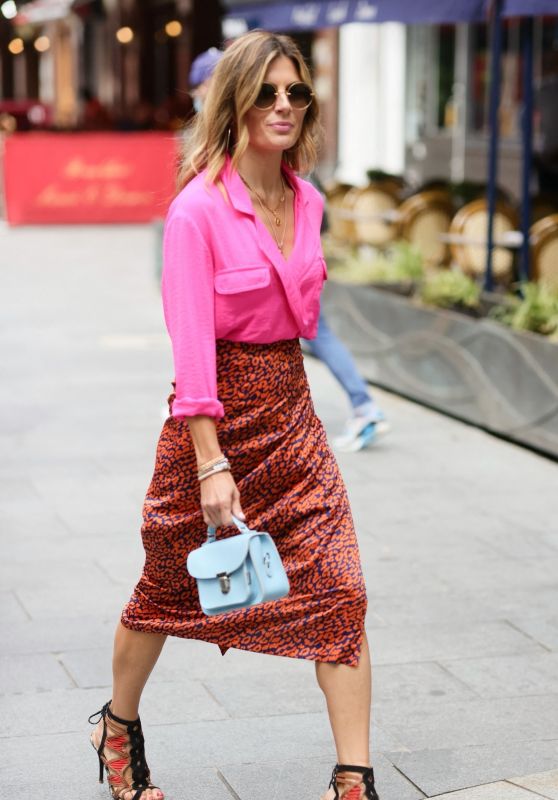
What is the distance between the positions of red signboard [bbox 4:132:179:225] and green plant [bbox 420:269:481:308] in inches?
428

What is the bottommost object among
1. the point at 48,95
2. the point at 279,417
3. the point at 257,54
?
the point at 48,95

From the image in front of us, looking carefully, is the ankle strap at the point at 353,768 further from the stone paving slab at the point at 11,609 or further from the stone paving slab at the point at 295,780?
the stone paving slab at the point at 11,609

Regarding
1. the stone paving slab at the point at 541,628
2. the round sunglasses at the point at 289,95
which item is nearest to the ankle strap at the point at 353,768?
the round sunglasses at the point at 289,95

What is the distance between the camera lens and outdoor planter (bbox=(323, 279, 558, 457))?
7355mm

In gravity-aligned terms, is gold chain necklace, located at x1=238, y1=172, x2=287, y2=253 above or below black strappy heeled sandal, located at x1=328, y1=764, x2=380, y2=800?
above

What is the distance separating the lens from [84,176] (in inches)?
793

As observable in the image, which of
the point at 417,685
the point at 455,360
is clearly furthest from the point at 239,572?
the point at 455,360

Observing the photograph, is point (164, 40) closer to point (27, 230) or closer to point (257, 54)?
point (27, 230)

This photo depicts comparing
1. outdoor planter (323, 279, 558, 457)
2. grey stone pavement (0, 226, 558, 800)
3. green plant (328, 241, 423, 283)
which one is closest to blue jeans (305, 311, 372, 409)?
grey stone pavement (0, 226, 558, 800)

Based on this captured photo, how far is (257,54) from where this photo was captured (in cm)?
328

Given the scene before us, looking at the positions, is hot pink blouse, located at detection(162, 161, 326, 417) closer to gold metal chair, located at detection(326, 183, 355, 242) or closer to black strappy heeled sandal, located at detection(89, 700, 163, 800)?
black strappy heeled sandal, located at detection(89, 700, 163, 800)

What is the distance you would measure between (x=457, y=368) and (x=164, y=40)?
65.8 feet

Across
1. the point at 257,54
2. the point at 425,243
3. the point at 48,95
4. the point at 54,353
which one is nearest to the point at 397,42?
the point at 425,243

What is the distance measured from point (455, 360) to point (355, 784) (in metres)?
5.14
